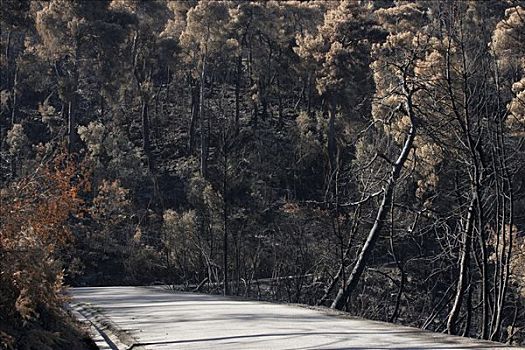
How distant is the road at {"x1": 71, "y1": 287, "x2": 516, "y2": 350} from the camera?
8930 millimetres

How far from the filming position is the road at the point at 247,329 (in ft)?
29.3

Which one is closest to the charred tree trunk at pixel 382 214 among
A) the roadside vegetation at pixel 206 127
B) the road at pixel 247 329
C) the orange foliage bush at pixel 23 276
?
the road at pixel 247 329

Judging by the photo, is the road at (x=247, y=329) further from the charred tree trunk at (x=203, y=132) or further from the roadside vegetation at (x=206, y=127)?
the charred tree trunk at (x=203, y=132)

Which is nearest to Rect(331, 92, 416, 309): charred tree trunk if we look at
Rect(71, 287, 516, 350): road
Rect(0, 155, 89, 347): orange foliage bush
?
Rect(71, 287, 516, 350): road

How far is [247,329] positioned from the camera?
10734 millimetres

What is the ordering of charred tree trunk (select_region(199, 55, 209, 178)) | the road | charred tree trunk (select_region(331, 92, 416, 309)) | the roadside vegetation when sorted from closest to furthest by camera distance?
the road, charred tree trunk (select_region(331, 92, 416, 309)), the roadside vegetation, charred tree trunk (select_region(199, 55, 209, 178))

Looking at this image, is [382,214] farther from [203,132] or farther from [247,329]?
[203,132]

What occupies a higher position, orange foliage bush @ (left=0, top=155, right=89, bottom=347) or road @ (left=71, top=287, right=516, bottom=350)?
orange foliage bush @ (left=0, top=155, right=89, bottom=347)

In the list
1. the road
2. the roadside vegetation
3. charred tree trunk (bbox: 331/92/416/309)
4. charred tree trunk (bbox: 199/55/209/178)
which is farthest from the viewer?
charred tree trunk (bbox: 199/55/209/178)

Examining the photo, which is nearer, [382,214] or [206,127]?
[382,214]

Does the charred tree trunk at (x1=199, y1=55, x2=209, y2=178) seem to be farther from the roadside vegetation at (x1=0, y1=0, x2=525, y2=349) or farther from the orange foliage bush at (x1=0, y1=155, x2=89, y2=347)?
the orange foliage bush at (x1=0, y1=155, x2=89, y2=347)

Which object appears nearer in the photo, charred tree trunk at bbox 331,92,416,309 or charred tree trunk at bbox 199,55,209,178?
charred tree trunk at bbox 331,92,416,309

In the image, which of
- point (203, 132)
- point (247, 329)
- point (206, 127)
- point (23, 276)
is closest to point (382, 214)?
point (247, 329)

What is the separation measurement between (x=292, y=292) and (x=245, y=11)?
28956 millimetres
